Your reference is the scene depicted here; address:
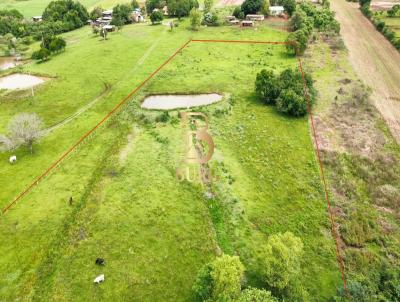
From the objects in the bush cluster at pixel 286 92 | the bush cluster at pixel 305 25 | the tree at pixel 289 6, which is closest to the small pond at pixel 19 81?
the bush cluster at pixel 286 92

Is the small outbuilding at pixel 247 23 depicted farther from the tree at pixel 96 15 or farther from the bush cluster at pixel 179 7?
the tree at pixel 96 15

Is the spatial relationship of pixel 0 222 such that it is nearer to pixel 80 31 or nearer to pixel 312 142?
pixel 312 142

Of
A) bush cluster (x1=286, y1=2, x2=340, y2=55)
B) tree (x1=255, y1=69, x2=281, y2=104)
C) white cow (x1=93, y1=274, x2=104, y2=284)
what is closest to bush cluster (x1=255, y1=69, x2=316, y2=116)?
tree (x1=255, y1=69, x2=281, y2=104)

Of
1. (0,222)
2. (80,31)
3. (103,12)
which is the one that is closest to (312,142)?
(0,222)

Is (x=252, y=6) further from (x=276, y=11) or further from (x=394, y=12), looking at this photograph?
(x=394, y=12)

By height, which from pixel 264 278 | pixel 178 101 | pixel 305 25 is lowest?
pixel 264 278

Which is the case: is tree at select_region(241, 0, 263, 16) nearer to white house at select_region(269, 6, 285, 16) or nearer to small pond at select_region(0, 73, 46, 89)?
white house at select_region(269, 6, 285, 16)

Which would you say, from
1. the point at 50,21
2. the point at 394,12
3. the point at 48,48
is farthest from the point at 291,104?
the point at 50,21
